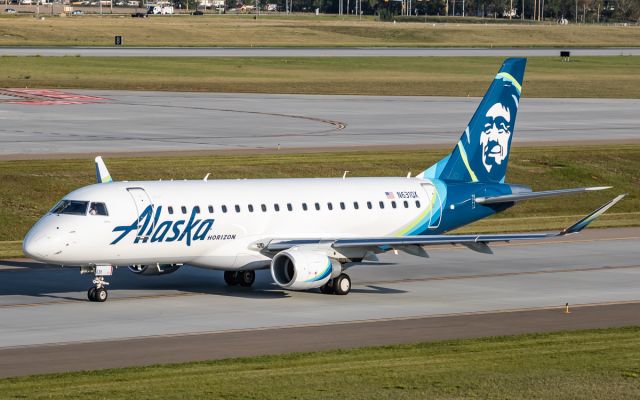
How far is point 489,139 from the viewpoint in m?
50.6

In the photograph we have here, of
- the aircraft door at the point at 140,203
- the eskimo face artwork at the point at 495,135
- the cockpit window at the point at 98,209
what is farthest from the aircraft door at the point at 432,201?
the cockpit window at the point at 98,209

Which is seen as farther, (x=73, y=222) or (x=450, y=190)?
(x=450, y=190)

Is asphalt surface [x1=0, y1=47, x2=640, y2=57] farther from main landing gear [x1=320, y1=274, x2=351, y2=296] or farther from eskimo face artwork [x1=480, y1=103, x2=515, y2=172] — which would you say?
main landing gear [x1=320, y1=274, x2=351, y2=296]

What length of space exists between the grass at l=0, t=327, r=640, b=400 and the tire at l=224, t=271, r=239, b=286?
12.6 metres

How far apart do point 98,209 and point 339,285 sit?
8786 mm

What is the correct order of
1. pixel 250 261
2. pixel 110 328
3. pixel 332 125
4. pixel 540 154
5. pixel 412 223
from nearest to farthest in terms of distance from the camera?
pixel 110 328 < pixel 250 261 < pixel 412 223 < pixel 540 154 < pixel 332 125

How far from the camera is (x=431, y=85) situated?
13412 centimetres

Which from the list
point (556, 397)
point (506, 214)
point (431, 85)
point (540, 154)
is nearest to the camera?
point (556, 397)

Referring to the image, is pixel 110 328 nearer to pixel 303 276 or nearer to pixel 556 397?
pixel 303 276

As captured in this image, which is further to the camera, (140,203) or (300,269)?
(300,269)

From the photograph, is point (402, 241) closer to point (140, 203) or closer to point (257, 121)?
point (140, 203)

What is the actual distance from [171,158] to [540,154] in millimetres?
23575

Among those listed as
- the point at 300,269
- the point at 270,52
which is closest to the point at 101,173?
the point at 300,269

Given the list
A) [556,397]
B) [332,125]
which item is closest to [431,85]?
[332,125]
